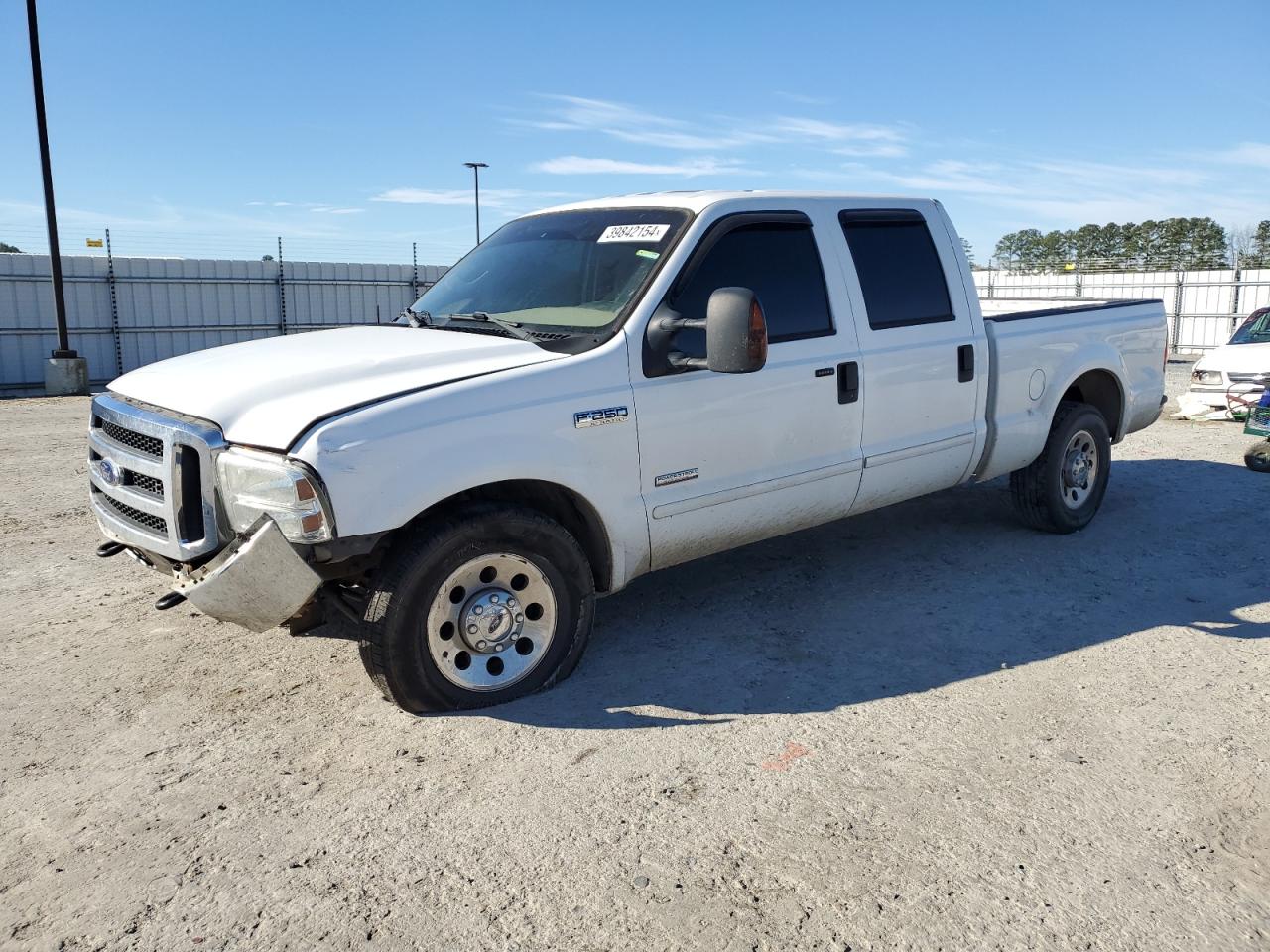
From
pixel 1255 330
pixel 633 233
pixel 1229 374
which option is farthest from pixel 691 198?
pixel 1255 330

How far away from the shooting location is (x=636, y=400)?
421cm

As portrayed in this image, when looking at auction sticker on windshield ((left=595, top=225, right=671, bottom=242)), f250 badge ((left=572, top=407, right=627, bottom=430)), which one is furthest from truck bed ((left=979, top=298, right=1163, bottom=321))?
f250 badge ((left=572, top=407, right=627, bottom=430))

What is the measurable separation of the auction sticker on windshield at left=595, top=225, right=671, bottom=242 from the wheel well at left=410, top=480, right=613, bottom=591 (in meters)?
1.22

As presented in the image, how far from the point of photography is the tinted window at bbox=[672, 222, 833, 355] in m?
4.48

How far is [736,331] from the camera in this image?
387cm

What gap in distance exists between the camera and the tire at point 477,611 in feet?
12.2

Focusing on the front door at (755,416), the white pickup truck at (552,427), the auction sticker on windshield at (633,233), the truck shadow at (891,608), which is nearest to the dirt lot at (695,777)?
the truck shadow at (891,608)

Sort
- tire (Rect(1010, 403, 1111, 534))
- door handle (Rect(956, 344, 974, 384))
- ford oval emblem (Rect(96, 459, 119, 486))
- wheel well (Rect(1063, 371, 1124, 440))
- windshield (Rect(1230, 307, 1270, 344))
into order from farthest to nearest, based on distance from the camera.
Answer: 1. windshield (Rect(1230, 307, 1270, 344))
2. wheel well (Rect(1063, 371, 1124, 440))
3. tire (Rect(1010, 403, 1111, 534))
4. door handle (Rect(956, 344, 974, 384))
5. ford oval emblem (Rect(96, 459, 119, 486))

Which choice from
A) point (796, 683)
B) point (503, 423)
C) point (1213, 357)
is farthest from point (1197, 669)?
point (1213, 357)

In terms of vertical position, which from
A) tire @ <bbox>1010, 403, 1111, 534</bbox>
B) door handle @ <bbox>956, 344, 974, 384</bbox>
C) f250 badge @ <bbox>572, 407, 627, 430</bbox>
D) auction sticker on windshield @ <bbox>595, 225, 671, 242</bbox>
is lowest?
tire @ <bbox>1010, 403, 1111, 534</bbox>

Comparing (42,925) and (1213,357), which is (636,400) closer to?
(42,925)

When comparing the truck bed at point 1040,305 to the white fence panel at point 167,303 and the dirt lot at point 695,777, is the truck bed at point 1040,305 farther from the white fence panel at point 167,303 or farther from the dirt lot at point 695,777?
the white fence panel at point 167,303

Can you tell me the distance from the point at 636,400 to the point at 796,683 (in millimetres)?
1334

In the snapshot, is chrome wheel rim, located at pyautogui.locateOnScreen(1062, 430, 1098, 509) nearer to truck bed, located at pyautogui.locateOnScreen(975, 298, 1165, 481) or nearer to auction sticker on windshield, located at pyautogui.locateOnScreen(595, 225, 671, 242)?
truck bed, located at pyautogui.locateOnScreen(975, 298, 1165, 481)
